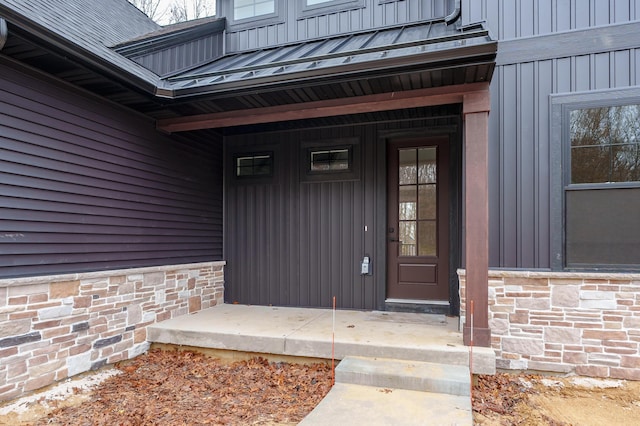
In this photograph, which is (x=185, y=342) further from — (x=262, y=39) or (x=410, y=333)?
(x=262, y=39)

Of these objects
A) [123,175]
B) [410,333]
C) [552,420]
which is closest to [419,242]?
[410,333]

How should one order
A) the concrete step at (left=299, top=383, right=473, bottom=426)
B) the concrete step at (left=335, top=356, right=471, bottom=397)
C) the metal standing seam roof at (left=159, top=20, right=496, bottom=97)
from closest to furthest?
the concrete step at (left=299, top=383, right=473, bottom=426), the concrete step at (left=335, top=356, right=471, bottom=397), the metal standing seam roof at (left=159, top=20, right=496, bottom=97)

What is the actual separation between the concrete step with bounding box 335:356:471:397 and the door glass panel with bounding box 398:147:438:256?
77.1 inches

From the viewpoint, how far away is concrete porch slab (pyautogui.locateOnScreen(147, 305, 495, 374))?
11.1 ft

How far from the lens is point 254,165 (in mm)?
5707

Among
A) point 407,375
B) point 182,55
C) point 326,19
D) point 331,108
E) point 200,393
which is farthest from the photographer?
point 326,19

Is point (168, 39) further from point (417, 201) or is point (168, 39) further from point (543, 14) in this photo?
point (543, 14)

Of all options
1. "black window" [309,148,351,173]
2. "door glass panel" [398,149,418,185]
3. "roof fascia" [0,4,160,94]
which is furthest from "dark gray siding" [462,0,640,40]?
"roof fascia" [0,4,160,94]

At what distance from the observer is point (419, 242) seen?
5.01 meters

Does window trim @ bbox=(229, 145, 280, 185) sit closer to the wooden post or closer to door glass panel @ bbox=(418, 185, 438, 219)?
door glass panel @ bbox=(418, 185, 438, 219)

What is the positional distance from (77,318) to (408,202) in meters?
3.91

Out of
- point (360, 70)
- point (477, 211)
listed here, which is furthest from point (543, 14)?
point (477, 211)

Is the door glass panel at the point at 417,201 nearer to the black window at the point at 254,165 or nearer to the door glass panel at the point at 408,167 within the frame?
the door glass panel at the point at 408,167

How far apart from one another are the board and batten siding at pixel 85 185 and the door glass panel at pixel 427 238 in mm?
2967
